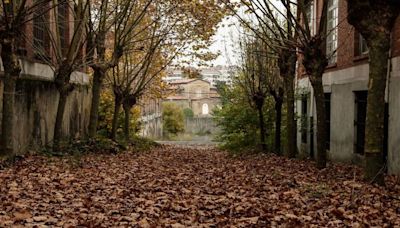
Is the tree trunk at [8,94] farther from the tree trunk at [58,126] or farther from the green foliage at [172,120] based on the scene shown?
the green foliage at [172,120]

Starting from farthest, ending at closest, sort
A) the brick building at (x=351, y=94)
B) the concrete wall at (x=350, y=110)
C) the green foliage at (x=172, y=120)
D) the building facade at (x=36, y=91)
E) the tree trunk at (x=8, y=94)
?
the green foliage at (x=172, y=120) → the building facade at (x=36, y=91) → the brick building at (x=351, y=94) → the concrete wall at (x=350, y=110) → the tree trunk at (x=8, y=94)

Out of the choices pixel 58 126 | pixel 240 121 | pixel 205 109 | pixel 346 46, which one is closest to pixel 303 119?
pixel 240 121

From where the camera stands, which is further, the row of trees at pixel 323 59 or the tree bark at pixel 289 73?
the tree bark at pixel 289 73

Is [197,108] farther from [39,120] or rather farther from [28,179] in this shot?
[28,179]

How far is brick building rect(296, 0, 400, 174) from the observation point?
11219mm

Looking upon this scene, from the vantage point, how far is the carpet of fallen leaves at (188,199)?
19.8ft

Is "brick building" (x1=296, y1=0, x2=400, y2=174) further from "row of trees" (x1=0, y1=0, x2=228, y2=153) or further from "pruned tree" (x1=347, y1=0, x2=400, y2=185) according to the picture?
"row of trees" (x1=0, y1=0, x2=228, y2=153)

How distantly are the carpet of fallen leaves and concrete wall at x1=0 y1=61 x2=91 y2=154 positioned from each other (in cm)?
283

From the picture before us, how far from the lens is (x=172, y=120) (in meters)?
54.6

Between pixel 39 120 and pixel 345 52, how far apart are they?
9.73 metres

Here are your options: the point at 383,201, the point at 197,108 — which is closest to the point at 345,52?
the point at 383,201

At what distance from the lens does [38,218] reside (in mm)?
5965

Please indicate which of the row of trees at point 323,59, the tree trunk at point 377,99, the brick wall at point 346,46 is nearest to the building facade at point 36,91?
the row of trees at point 323,59

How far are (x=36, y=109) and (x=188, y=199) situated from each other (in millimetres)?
9059
